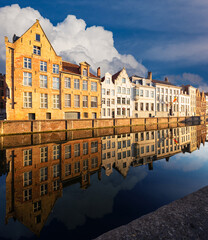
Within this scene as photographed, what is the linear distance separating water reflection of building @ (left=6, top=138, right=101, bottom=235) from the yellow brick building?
544 inches

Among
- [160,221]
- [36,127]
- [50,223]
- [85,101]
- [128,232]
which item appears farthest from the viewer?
[85,101]

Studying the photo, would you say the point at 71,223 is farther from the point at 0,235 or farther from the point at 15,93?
the point at 15,93

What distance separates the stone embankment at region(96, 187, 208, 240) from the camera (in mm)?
2328

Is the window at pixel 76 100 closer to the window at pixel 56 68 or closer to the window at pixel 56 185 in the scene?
the window at pixel 56 68

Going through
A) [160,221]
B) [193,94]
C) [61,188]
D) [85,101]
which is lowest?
[61,188]

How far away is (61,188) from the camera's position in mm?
Answer: 5668

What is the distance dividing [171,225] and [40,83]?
26.2 meters

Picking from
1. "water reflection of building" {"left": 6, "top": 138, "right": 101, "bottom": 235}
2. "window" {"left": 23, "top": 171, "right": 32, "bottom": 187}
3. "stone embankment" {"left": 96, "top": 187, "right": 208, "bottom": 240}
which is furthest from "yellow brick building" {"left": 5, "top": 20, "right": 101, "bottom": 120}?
"stone embankment" {"left": 96, "top": 187, "right": 208, "bottom": 240}

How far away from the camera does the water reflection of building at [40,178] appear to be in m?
4.15

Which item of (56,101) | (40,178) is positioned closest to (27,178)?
(40,178)

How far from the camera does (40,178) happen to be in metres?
6.47

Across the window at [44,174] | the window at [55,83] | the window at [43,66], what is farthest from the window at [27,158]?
the window at [43,66]

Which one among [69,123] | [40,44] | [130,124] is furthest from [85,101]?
[40,44]

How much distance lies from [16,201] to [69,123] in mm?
16955
